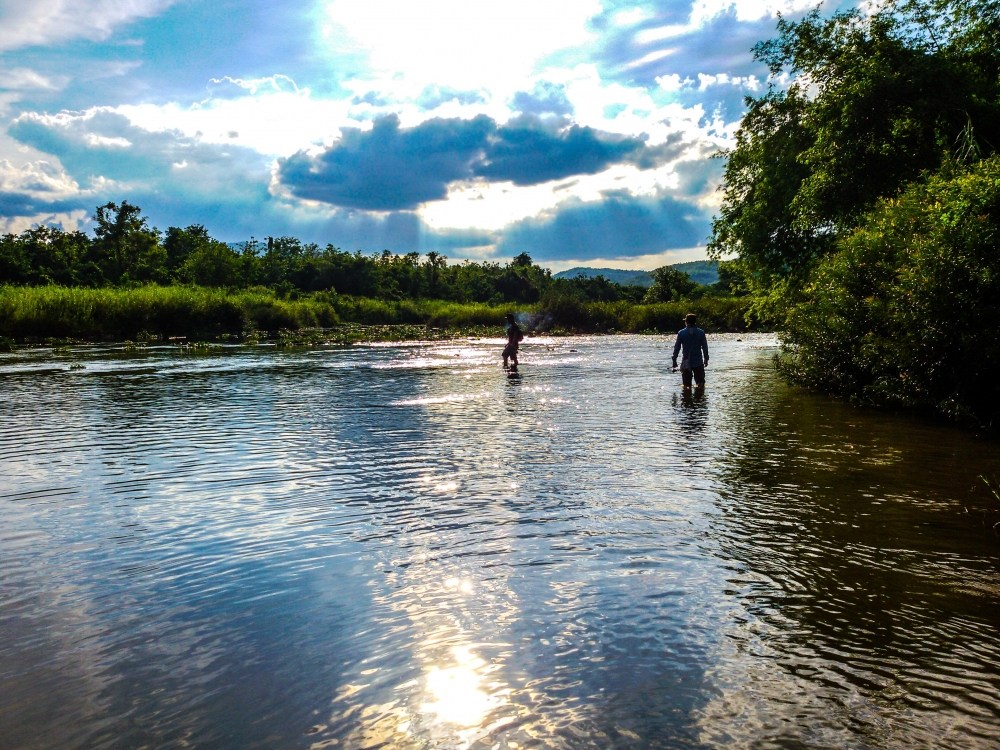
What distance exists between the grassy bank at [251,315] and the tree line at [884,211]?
38.9 metres

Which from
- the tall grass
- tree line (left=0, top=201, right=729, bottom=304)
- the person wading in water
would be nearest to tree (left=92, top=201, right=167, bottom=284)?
tree line (left=0, top=201, right=729, bottom=304)

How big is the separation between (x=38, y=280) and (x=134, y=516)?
83.0 meters

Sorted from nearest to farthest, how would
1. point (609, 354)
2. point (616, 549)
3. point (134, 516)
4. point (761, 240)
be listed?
1. point (616, 549)
2. point (134, 516)
3. point (761, 240)
4. point (609, 354)

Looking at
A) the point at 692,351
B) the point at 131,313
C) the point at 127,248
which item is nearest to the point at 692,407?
the point at 692,351

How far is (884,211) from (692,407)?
21.7ft

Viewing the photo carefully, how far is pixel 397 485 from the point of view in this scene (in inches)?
405

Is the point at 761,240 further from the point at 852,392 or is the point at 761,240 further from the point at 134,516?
the point at 134,516

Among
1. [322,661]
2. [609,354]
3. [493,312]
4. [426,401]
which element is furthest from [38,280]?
[322,661]

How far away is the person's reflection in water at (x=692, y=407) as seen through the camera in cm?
1577

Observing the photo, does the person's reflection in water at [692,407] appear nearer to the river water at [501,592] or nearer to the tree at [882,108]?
the river water at [501,592]

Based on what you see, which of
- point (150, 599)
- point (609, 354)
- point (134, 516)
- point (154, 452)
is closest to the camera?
point (150, 599)

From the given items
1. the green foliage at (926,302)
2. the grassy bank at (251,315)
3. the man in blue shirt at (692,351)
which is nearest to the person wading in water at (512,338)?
the man in blue shirt at (692,351)

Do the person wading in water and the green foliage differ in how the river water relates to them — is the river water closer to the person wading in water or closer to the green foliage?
the green foliage

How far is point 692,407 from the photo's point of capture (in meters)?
18.7
